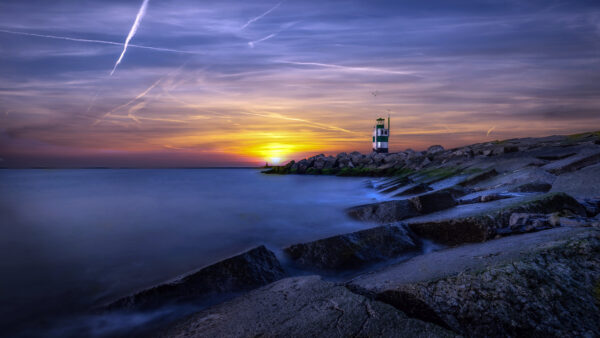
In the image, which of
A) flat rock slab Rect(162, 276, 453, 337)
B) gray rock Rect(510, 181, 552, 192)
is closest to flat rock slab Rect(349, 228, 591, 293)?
flat rock slab Rect(162, 276, 453, 337)

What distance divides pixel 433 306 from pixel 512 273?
530mm

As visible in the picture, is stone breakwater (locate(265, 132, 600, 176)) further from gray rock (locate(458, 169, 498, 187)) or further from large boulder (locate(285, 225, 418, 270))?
large boulder (locate(285, 225, 418, 270))

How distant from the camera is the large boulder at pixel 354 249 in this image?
3875 millimetres

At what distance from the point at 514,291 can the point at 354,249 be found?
227 cm

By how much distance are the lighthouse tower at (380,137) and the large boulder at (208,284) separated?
166 ft

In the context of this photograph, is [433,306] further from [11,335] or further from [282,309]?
[11,335]

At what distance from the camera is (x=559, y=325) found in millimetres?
1591

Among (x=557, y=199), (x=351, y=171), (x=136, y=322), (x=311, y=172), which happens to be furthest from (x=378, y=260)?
(x=311, y=172)

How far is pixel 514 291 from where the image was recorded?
177 centimetres

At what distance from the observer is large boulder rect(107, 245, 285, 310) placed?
3.13 metres

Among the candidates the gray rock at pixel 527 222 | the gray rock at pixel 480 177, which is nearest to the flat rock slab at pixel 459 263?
the gray rock at pixel 527 222

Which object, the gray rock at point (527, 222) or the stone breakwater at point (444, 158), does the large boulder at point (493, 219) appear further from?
the stone breakwater at point (444, 158)

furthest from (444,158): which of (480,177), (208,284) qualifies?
(208,284)

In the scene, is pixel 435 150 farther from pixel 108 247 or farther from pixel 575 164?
pixel 108 247
